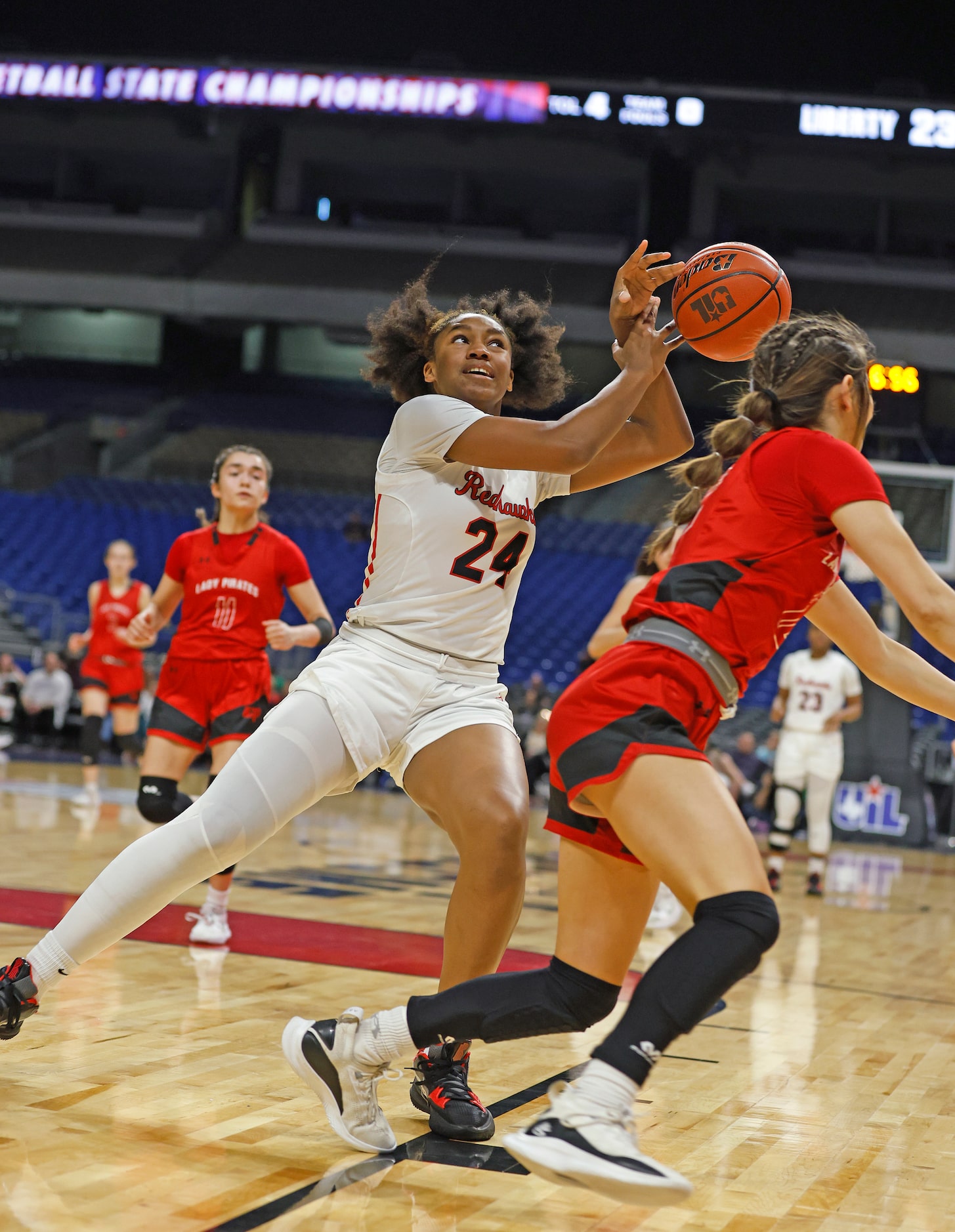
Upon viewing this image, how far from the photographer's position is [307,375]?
2802 cm

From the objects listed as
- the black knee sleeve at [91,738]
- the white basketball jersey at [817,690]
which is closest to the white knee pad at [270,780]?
the white basketball jersey at [817,690]

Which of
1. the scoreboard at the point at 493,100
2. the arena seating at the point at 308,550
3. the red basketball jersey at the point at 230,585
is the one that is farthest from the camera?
the scoreboard at the point at 493,100

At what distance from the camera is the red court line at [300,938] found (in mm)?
4984

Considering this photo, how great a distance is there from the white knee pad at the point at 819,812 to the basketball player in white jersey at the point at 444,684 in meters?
6.39

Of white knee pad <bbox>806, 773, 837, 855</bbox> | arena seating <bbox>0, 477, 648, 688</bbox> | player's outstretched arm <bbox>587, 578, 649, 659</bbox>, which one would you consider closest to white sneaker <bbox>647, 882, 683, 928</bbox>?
player's outstretched arm <bbox>587, 578, 649, 659</bbox>

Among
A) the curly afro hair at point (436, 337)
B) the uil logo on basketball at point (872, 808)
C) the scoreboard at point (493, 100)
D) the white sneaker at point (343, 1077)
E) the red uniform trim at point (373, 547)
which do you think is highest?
the scoreboard at point (493, 100)

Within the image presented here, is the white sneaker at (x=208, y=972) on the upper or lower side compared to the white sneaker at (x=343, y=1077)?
lower

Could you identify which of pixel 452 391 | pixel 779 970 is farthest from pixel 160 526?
pixel 452 391

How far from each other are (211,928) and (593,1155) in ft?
10.8

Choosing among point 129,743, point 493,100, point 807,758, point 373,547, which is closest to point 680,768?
point 373,547

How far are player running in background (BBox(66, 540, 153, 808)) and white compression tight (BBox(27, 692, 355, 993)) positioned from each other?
23.7ft

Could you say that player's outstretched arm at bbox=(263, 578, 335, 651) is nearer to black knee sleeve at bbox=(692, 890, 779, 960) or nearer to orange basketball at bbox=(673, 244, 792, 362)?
orange basketball at bbox=(673, 244, 792, 362)

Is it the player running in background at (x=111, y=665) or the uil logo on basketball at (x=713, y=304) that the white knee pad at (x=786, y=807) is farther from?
the uil logo on basketball at (x=713, y=304)

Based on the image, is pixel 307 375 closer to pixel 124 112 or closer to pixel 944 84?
pixel 124 112
